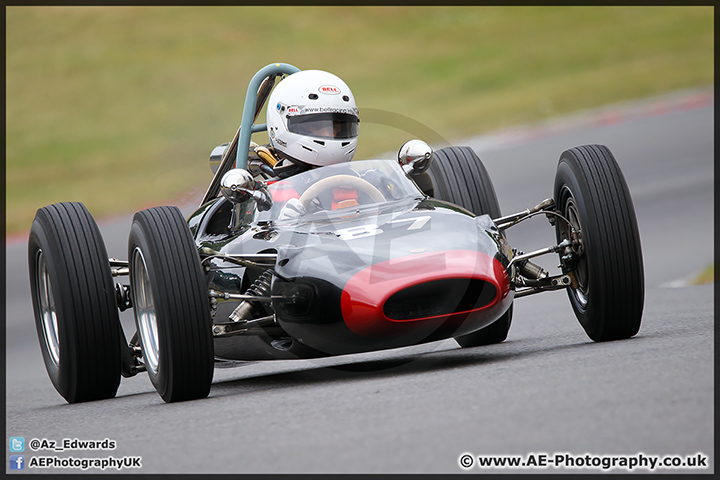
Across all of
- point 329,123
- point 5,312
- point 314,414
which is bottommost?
point 5,312

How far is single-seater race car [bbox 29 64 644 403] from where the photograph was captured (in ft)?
17.3

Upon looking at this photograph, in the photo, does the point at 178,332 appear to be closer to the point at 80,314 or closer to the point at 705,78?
the point at 80,314

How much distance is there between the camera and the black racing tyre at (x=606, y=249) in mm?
→ 5734

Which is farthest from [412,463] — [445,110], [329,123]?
[445,110]

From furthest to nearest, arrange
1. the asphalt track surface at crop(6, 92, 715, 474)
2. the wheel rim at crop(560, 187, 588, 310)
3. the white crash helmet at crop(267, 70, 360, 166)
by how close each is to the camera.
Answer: the white crash helmet at crop(267, 70, 360, 166), the wheel rim at crop(560, 187, 588, 310), the asphalt track surface at crop(6, 92, 715, 474)

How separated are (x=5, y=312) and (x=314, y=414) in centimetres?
1025

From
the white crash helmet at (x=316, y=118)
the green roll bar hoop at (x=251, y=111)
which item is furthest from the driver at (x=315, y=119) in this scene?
the green roll bar hoop at (x=251, y=111)

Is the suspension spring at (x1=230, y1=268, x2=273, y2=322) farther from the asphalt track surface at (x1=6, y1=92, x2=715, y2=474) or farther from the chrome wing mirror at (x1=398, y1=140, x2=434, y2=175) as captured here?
the chrome wing mirror at (x1=398, y1=140, x2=434, y2=175)

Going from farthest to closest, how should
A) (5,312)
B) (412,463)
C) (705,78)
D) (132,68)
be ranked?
(132,68), (705,78), (5,312), (412,463)

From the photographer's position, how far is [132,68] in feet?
106

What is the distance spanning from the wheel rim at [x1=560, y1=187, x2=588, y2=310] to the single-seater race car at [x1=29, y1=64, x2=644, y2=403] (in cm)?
1

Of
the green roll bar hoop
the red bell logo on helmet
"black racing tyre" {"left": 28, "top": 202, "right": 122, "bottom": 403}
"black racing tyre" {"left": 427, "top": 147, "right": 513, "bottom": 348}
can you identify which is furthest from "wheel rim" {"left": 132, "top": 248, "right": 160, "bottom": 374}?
"black racing tyre" {"left": 427, "top": 147, "right": 513, "bottom": 348}

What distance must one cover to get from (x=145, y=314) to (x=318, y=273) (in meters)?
1.46

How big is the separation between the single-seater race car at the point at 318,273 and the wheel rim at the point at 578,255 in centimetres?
1
